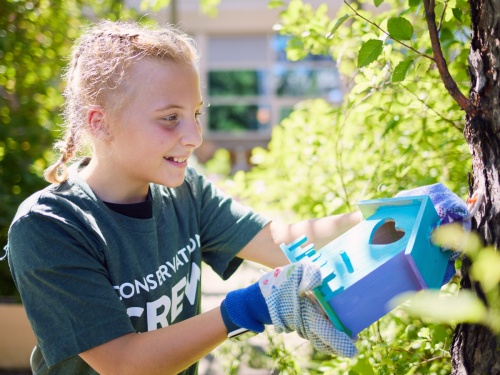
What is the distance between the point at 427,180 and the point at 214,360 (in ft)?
6.77

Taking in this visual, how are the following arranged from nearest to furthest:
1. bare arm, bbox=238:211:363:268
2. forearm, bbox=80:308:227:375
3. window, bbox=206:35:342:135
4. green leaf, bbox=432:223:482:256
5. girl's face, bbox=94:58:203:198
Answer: green leaf, bbox=432:223:482:256, forearm, bbox=80:308:227:375, girl's face, bbox=94:58:203:198, bare arm, bbox=238:211:363:268, window, bbox=206:35:342:135

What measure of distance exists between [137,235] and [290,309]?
638 millimetres

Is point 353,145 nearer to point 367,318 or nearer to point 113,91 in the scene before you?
point 113,91

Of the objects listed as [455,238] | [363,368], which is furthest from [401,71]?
[363,368]

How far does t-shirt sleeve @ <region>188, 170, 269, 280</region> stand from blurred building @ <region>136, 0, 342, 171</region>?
12600 millimetres

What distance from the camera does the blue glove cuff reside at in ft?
4.30

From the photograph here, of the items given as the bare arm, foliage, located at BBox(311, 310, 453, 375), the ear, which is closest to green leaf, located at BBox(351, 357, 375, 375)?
foliage, located at BBox(311, 310, 453, 375)

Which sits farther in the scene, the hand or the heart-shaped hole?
the heart-shaped hole

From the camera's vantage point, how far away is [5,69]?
3.40m

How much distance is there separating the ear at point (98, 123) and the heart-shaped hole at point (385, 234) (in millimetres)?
780

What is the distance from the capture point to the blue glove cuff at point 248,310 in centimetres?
131

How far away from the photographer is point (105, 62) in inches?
68.1

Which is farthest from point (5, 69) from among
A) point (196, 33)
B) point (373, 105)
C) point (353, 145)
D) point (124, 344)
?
point (196, 33)

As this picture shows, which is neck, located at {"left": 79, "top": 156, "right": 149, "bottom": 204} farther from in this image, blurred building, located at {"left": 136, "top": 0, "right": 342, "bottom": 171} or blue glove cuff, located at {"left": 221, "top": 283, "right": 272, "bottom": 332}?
blurred building, located at {"left": 136, "top": 0, "right": 342, "bottom": 171}
